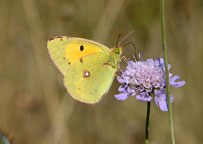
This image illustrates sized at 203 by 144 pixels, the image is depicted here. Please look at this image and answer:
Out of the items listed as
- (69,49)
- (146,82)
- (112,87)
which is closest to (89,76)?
(69,49)

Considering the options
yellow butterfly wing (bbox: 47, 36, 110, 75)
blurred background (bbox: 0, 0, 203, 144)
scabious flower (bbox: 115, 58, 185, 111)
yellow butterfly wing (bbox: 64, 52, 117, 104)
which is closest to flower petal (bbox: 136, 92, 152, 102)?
scabious flower (bbox: 115, 58, 185, 111)

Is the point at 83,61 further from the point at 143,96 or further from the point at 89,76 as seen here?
the point at 143,96

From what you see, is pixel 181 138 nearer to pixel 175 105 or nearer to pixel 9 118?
pixel 175 105

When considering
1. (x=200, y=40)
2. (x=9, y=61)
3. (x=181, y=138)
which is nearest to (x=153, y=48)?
(x=200, y=40)

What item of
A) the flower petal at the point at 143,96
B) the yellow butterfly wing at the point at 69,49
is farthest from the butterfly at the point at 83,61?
the flower petal at the point at 143,96

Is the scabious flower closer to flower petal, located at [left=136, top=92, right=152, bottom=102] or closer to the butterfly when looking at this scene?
flower petal, located at [left=136, top=92, right=152, bottom=102]
